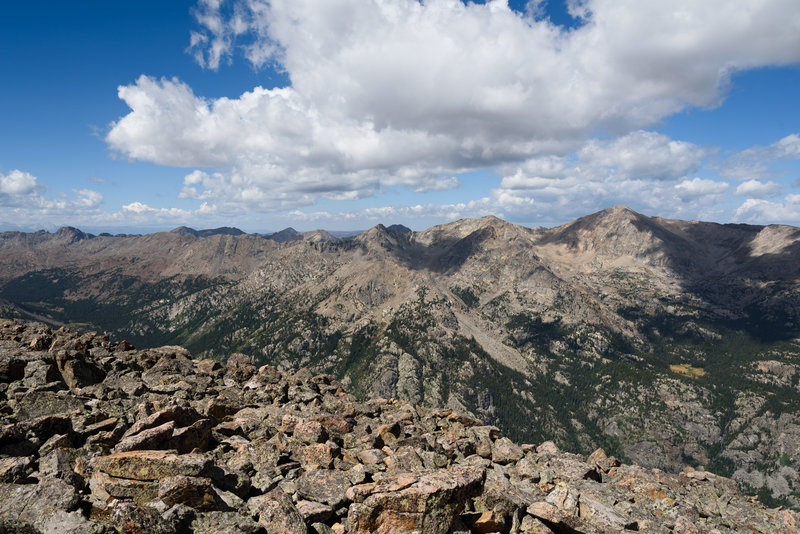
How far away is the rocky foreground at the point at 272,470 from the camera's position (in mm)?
14422

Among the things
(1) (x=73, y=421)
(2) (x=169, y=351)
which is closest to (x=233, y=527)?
(1) (x=73, y=421)

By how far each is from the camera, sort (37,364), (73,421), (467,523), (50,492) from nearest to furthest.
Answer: (50,492), (467,523), (73,421), (37,364)

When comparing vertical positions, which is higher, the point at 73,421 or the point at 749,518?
the point at 73,421

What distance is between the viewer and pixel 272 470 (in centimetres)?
2092

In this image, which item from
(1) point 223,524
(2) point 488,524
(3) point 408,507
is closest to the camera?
(1) point 223,524

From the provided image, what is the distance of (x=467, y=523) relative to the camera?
55.9ft

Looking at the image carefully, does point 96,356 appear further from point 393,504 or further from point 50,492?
point 393,504

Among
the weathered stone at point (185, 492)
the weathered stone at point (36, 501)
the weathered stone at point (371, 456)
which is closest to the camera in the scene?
the weathered stone at point (36, 501)

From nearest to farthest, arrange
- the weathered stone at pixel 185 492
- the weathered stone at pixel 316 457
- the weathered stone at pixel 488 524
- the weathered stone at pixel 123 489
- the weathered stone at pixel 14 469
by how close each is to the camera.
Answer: the weathered stone at pixel 185 492, the weathered stone at pixel 123 489, the weathered stone at pixel 14 469, the weathered stone at pixel 488 524, the weathered stone at pixel 316 457

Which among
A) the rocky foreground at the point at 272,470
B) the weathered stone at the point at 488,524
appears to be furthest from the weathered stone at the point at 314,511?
the weathered stone at the point at 488,524

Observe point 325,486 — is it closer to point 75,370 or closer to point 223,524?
point 223,524

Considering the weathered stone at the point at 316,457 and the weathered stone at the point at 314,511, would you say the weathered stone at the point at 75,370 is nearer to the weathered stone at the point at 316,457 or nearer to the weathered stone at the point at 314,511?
the weathered stone at the point at 316,457

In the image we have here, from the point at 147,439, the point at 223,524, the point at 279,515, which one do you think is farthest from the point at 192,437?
the point at 279,515

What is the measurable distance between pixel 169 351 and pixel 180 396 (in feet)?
72.5
